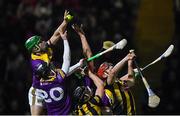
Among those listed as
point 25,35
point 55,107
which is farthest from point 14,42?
point 55,107

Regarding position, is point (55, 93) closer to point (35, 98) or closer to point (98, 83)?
point (35, 98)

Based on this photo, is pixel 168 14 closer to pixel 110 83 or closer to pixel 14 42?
pixel 14 42

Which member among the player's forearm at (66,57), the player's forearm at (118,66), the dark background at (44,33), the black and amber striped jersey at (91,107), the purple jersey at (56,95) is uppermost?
the dark background at (44,33)

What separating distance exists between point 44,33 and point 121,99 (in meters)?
3.63

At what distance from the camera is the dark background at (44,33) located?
13383 millimetres

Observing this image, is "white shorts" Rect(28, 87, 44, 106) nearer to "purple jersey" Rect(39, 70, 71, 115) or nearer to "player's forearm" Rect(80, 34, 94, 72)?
"purple jersey" Rect(39, 70, 71, 115)

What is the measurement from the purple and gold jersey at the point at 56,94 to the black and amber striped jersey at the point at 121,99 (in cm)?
60

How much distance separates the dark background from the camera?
1338 cm

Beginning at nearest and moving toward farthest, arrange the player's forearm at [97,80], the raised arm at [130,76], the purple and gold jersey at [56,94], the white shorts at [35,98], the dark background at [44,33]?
1. the raised arm at [130,76]
2. the player's forearm at [97,80]
3. the purple and gold jersey at [56,94]
4. the white shorts at [35,98]
5. the dark background at [44,33]

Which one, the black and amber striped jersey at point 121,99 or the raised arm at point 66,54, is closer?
→ the raised arm at point 66,54

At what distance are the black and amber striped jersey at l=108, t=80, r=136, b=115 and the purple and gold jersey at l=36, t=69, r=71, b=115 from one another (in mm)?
598

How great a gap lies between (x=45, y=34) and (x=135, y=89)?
5.84ft

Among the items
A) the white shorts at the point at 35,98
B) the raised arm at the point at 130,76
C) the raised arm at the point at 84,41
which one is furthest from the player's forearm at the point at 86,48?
the white shorts at the point at 35,98

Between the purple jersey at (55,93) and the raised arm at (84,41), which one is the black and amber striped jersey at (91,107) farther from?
the raised arm at (84,41)
